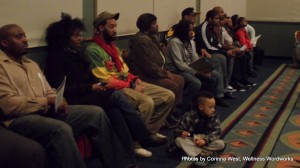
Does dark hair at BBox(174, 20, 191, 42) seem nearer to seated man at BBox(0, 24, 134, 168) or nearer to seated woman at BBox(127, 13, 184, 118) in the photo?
seated woman at BBox(127, 13, 184, 118)

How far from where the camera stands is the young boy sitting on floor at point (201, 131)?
3.02m

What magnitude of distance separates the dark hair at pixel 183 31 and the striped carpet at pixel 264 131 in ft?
3.32

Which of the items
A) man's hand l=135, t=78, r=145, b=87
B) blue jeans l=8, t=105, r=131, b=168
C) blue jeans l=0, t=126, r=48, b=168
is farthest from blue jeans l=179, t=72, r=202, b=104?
blue jeans l=0, t=126, r=48, b=168

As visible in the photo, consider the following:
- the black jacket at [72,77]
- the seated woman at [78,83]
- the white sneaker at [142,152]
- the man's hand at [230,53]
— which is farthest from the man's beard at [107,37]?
the man's hand at [230,53]

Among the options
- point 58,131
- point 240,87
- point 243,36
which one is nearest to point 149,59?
point 58,131

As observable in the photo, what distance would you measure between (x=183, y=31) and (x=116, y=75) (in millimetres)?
1370

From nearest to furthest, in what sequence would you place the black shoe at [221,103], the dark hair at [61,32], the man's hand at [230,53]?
the dark hair at [61,32] < the black shoe at [221,103] < the man's hand at [230,53]

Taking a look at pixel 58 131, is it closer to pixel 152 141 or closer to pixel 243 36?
pixel 152 141

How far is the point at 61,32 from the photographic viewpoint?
2.95 meters

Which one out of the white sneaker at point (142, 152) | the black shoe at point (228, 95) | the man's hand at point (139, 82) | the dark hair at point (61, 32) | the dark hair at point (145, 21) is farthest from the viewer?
the black shoe at point (228, 95)

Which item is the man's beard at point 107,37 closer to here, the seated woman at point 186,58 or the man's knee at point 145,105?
the man's knee at point 145,105

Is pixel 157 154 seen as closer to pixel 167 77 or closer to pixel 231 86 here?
pixel 167 77

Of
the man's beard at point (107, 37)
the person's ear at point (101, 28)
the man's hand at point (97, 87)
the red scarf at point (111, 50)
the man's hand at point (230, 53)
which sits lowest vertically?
the man's hand at point (230, 53)

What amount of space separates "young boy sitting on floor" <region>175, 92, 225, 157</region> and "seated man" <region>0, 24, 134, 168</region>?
543 mm
